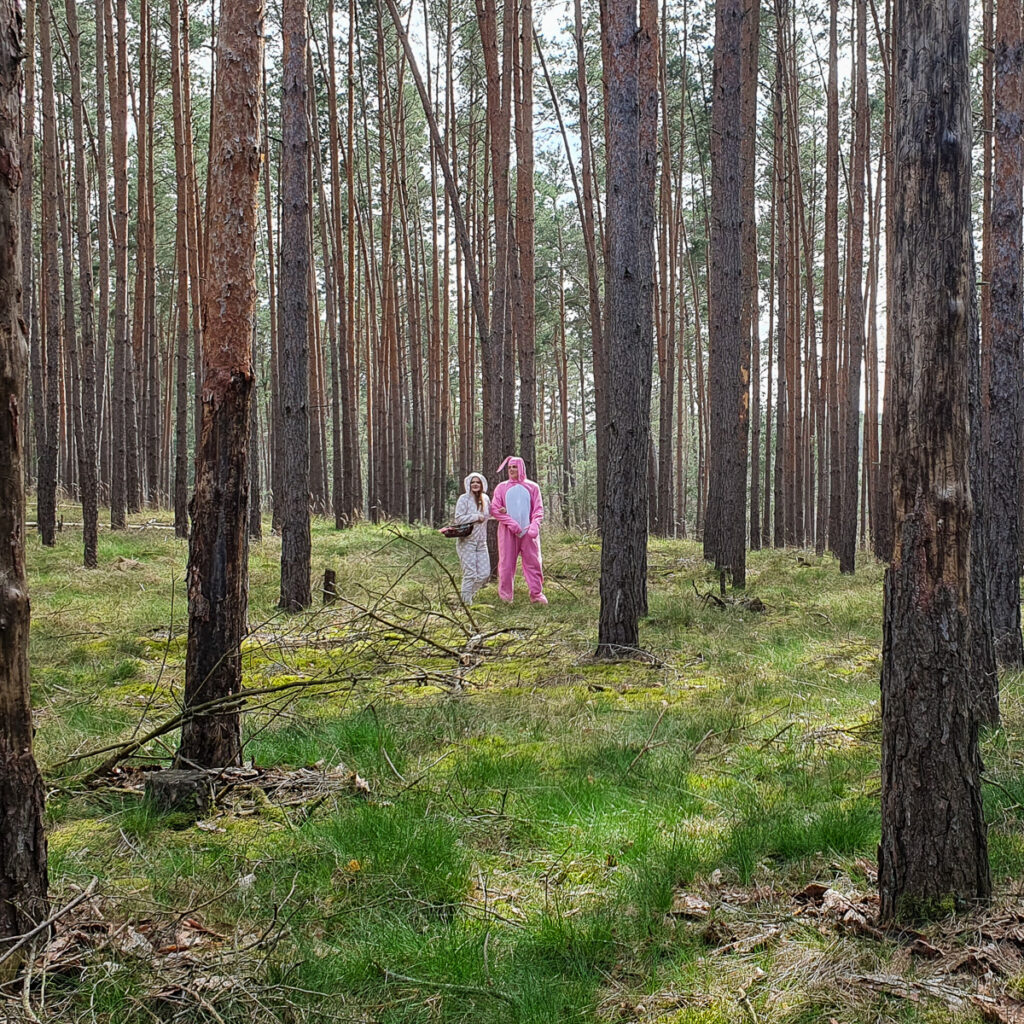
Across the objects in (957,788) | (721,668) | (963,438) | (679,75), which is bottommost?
(721,668)

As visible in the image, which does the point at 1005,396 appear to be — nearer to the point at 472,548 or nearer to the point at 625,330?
the point at 625,330

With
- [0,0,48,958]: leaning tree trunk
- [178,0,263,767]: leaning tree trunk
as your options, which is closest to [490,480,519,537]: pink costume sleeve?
[178,0,263,767]: leaning tree trunk

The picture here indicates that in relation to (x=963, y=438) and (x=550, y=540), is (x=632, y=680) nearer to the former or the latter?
(x=963, y=438)

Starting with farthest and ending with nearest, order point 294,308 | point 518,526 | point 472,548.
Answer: point 518,526, point 472,548, point 294,308

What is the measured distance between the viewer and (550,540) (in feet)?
59.6

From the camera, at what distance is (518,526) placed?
10.5 metres

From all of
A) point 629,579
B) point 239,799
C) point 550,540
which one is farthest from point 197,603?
point 550,540

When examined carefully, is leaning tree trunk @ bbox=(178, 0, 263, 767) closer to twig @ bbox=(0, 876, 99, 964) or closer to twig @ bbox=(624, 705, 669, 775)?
twig @ bbox=(0, 876, 99, 964)

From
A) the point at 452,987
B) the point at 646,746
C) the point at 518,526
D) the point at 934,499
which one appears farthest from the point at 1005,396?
the point at 452,987

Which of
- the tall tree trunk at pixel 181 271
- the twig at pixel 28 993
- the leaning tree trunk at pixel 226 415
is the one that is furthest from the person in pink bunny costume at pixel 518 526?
the twig at pixel 28 993

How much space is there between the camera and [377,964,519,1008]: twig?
253 cm

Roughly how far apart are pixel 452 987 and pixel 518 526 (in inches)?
315

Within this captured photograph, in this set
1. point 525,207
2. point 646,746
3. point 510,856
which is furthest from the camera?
point 525,207

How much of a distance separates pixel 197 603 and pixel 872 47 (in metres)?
21.7
